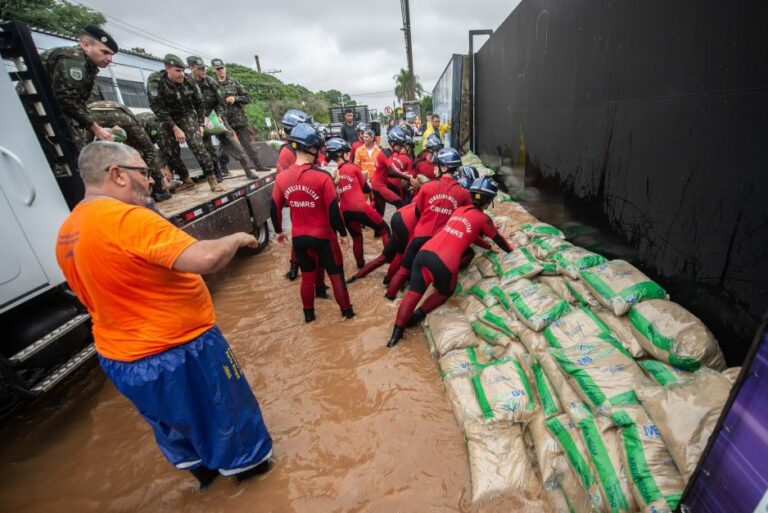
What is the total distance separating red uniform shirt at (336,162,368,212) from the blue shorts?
283 cm

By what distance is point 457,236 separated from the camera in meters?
2.89

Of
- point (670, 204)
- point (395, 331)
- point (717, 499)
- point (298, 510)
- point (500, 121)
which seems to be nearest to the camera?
point (717, 499)

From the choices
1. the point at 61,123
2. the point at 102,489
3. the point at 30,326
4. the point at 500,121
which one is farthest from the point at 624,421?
the point at 500,121

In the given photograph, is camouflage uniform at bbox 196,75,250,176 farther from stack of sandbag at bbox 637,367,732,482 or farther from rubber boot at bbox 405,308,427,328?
stack of sandbag at bbox 637,367,732,482

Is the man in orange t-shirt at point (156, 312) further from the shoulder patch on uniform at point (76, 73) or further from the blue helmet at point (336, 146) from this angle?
the blue helmet at point (336, 146)

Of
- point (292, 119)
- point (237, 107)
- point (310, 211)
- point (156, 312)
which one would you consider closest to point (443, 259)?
point (310, 211)

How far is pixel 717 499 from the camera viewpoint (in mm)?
942

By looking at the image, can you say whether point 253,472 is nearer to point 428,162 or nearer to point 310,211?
point 310,211

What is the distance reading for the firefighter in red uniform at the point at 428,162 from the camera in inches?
229

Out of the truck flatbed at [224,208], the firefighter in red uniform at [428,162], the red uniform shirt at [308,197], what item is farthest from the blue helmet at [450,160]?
the truck flatbed at [224,208]

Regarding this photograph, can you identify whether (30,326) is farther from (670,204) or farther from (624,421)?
(670,204)

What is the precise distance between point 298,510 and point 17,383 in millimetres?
1716

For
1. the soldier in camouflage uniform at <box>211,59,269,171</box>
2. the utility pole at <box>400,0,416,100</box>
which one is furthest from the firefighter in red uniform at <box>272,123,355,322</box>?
the utility pole at <box>400,0,416,100</box>

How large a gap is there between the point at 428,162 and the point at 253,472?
16.7ft
